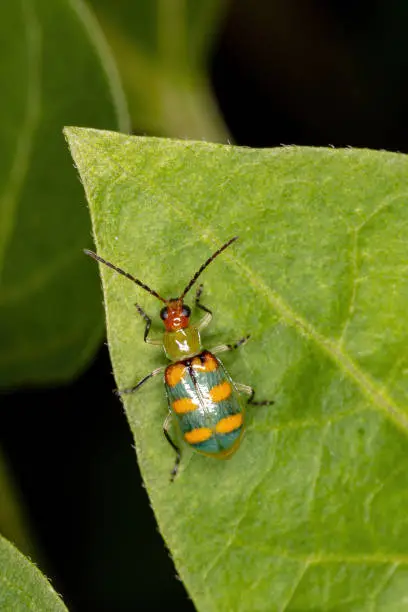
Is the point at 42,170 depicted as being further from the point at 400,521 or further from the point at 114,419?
the point at 400,521

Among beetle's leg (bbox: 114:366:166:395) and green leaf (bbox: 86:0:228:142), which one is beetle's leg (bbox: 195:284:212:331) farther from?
green leaf (bbox: 86:0:228:142)

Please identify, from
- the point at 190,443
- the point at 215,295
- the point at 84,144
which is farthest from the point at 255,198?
the point at 190,443

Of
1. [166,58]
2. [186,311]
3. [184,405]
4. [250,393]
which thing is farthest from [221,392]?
[166,58]

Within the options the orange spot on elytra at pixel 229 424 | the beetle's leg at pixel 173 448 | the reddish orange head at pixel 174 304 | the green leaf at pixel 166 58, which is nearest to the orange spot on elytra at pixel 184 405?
the orange spot on elytra at pixel 229 424

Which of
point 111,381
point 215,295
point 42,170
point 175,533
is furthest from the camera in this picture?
point 111,381

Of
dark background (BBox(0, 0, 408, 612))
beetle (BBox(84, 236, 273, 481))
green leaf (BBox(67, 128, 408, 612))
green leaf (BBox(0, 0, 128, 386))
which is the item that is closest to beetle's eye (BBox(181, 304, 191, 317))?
beetle (BBox(84, 236, 273, 481))

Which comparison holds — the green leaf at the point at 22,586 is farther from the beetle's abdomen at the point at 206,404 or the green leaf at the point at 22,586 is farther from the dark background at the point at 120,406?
the dark background at the point at 120,406

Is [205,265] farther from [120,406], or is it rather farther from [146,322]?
[120,406]
